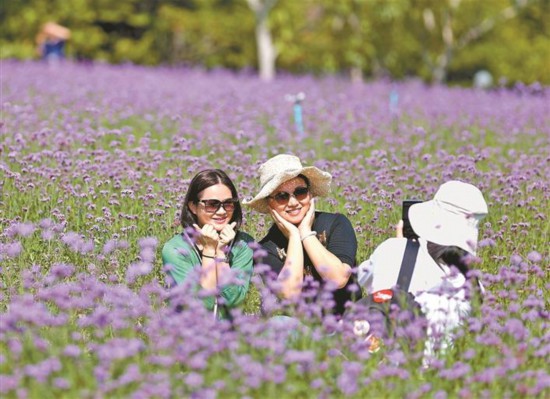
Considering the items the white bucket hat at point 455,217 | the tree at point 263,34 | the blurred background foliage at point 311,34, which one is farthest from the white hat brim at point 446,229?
the blurred background foliage at point 311,34

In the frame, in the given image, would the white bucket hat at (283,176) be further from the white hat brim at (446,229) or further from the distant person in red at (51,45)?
the distant person in red at (51,45)

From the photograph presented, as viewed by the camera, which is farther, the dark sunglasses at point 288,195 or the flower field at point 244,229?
the dark sunglasses at point 288,195

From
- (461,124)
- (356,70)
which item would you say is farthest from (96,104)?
(356,70)

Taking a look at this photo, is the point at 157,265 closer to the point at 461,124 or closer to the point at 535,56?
the point at 461,124

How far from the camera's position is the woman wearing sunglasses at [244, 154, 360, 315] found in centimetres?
426

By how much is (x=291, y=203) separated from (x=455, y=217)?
0.84 meters

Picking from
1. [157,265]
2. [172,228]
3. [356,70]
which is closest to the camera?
[157,265]

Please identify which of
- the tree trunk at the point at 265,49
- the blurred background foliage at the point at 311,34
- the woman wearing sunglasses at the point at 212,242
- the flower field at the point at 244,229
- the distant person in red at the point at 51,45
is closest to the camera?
the flower field at the point at 244,229

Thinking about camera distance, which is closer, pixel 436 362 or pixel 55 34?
pixel 436 362

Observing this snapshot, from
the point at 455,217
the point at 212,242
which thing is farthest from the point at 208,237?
the point at 455,217

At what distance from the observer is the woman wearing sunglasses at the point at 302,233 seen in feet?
14.0

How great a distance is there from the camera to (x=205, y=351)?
3.19 m

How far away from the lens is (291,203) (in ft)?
14.6

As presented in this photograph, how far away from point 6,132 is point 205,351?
4926mm
